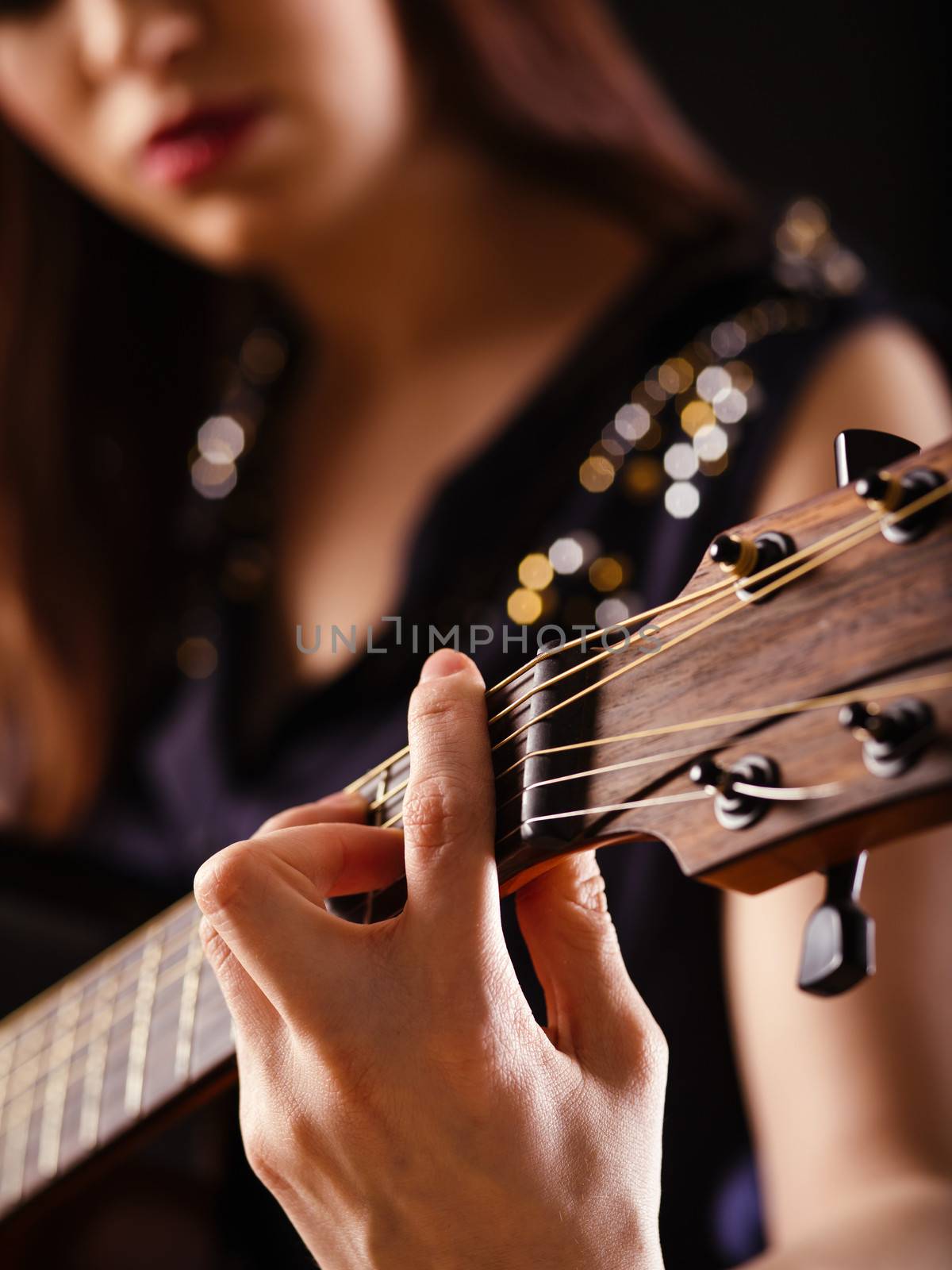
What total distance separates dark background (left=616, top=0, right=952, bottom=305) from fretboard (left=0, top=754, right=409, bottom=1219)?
33.4 inches

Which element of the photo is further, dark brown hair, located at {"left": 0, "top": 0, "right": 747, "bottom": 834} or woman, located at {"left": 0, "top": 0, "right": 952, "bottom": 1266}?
dark brown hair, located at {"left": 0, "top": 0, "right": 747, "bottom": 834}

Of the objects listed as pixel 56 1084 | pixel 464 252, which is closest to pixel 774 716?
pixel 56 1084

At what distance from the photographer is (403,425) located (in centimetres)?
89

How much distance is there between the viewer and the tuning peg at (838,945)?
11.0 inches

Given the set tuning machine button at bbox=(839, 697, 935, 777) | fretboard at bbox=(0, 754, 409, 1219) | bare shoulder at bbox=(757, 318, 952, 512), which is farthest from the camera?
bare shoulder at bbox=(757, 318, 952, 512)

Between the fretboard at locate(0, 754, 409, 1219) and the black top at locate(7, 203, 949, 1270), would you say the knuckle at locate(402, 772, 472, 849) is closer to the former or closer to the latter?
the fretboard at locate(0, 754, 409, 1219)

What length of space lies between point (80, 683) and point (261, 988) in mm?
680

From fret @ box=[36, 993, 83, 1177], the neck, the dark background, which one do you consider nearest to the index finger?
fret @ box=[36, 993, 83, 1177]

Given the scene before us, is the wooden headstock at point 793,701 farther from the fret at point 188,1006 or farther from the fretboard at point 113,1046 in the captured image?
the fret at point 188,1006

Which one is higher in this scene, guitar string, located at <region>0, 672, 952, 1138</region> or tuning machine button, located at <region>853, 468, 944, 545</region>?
tuning machine button, located at <region>853, 468, 944, 545</region>

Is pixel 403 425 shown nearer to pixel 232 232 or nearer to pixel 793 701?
pixel 232 232

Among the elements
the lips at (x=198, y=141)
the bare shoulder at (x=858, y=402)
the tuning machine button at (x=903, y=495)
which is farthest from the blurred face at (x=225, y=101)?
the tuning machine button at (x=903, y=495)

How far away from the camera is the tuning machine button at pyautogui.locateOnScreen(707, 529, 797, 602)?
31cm

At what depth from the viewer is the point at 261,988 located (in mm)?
358
